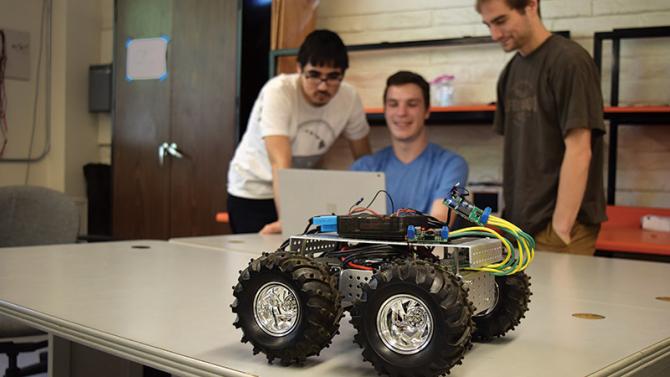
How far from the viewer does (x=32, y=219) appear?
253 cm

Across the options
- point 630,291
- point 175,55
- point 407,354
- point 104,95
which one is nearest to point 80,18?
point 104,95

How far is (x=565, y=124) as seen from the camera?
204 cm

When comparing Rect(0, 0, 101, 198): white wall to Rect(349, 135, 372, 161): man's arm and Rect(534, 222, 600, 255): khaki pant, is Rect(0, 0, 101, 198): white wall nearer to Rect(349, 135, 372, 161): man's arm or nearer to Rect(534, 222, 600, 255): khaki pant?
Rect(349, 135, 372, 161): man's arm

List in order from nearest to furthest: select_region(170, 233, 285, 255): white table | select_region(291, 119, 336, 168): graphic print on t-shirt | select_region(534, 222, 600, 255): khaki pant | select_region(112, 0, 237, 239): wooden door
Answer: select_region(170, 233, 285, 255): white table, select_region(534, 222, 600, 255): khaki pant, select_region(291, 119, 336, 168): graphic print on t-shirt, select_region(112, 0, 237, 239): wooden door

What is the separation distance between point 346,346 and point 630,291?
0.76m

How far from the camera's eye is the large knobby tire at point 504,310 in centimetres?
92

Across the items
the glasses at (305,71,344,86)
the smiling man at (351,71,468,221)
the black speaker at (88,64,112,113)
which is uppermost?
the black speaker at (88,64,112,113)

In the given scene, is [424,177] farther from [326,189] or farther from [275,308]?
[275,308]

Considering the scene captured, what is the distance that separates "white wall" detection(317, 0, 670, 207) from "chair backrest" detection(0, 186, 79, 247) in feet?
4.65

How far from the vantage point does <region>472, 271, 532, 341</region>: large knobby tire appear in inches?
36.1

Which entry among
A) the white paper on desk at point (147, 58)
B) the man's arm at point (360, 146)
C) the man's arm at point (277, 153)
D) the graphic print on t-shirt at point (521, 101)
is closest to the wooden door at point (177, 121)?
the white paper on desk at point (147, 58)

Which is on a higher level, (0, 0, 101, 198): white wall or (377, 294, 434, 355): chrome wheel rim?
(0, 0, 101, 198): white wall

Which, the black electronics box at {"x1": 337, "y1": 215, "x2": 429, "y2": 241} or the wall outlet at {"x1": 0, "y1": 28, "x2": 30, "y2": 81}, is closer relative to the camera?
the black electronics box at {"x1": 337, "y1": 215, "x2": 429, "y2": 241}

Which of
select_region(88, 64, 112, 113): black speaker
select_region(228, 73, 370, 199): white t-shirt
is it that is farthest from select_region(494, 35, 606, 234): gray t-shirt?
select_region(88, 64, 112, 113): black speaker
